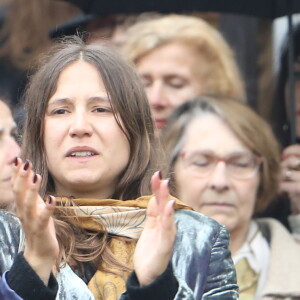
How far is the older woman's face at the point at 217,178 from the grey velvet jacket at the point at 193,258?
1.18 meters

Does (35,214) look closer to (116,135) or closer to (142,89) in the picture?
(116,135)

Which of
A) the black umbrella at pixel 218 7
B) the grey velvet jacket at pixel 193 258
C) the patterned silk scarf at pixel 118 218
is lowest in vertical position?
the grey velvet jacket at pixel 193 258

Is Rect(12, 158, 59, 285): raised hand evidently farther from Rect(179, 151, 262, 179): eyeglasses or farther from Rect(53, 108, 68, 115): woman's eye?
Rect(179, 151, 262, 179): eyeglasses

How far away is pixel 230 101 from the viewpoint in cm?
523

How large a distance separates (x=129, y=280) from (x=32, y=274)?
0.28 m

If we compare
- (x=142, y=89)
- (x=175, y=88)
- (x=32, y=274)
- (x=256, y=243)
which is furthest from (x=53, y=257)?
A: (x=175, y=88)

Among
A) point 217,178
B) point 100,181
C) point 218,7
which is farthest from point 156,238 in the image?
point 218,7

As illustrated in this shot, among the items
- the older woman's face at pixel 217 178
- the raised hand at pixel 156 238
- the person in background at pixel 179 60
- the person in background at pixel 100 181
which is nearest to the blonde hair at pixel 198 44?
the person in background at pixel 179 60

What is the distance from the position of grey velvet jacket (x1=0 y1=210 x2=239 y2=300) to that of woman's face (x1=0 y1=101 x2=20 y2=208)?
1.92ft

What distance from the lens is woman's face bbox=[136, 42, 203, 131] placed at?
18.0 feet

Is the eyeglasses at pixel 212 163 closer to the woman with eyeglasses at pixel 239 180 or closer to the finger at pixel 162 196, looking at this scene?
the woman with eyeglasses at pixel 239 180

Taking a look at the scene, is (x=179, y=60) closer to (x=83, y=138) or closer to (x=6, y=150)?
(x=6, y=150)

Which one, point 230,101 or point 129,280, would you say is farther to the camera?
point 230,101

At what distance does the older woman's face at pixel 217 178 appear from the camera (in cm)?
491
